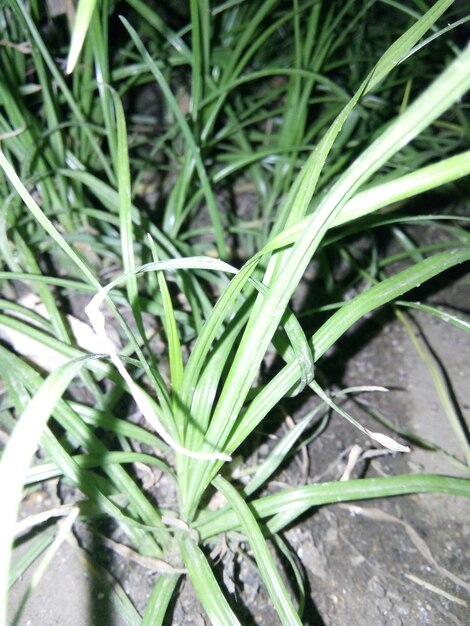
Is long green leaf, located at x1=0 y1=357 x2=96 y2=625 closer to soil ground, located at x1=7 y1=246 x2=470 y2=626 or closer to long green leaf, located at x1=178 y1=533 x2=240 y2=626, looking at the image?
long green leaf, located at x1=178 y1=533 x2=240 y2=626

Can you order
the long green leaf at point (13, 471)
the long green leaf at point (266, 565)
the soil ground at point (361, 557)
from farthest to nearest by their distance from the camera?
the soil ground at point (361, 557) < the long green leaf at point (266, 565) < the long green leaf at point (13, 471)

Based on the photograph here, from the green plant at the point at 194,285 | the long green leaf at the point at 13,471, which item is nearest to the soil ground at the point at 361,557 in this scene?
the green plant at the point at 194,285

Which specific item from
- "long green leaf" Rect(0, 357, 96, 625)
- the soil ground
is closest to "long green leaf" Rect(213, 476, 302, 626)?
the soil ground

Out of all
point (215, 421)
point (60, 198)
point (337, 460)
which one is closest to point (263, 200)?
point (60, 198)

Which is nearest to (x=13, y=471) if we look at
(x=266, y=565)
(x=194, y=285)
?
(x=266, y=565)

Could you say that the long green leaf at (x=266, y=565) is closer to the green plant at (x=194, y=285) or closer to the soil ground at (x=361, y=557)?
the green plant at (x=194, y=285)

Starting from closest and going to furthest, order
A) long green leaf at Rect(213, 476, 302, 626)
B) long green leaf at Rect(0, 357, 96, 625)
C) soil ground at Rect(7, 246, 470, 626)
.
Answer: long green leaf at Rect(0, 357, 96, 625), long green leaf at Rect(213, 476, 302, 626), soil ground at Rect(7, 246, 470, 626)
